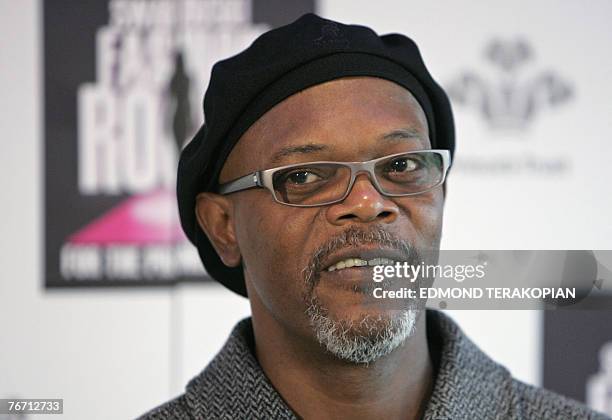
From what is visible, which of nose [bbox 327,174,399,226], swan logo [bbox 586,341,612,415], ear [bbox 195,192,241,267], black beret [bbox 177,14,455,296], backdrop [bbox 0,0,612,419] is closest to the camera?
nose [bbox 327,174,399,226]

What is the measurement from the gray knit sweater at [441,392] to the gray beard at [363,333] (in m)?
0.12

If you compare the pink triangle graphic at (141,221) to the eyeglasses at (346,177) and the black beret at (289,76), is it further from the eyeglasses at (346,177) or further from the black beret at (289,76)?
the eyeglasses at (346,177)

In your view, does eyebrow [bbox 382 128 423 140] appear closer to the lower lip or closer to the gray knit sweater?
the lower lip

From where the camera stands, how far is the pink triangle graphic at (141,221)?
187cm

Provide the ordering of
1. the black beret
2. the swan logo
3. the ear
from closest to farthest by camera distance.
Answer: the black beret
the ear
the swan logo

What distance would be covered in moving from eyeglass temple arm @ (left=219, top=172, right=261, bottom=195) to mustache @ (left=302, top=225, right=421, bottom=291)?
149 mm

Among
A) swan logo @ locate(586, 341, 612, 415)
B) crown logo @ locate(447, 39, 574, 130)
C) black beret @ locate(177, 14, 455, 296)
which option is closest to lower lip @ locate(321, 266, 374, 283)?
black beret @ locate(177, 14, 455, 296)

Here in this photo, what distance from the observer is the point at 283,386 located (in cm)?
117

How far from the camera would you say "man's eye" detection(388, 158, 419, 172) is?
1072 millimetres

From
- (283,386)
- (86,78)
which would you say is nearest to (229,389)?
(283,386)

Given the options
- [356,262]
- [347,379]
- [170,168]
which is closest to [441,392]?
[347,379]

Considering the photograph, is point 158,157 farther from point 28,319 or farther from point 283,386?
point 283,386

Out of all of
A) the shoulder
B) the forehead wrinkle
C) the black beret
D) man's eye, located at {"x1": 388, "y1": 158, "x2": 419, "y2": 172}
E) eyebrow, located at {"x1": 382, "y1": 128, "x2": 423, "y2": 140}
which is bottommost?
the shoulder

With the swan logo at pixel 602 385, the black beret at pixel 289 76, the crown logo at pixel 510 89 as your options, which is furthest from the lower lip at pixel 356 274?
the swan logo at pixel 602 385
